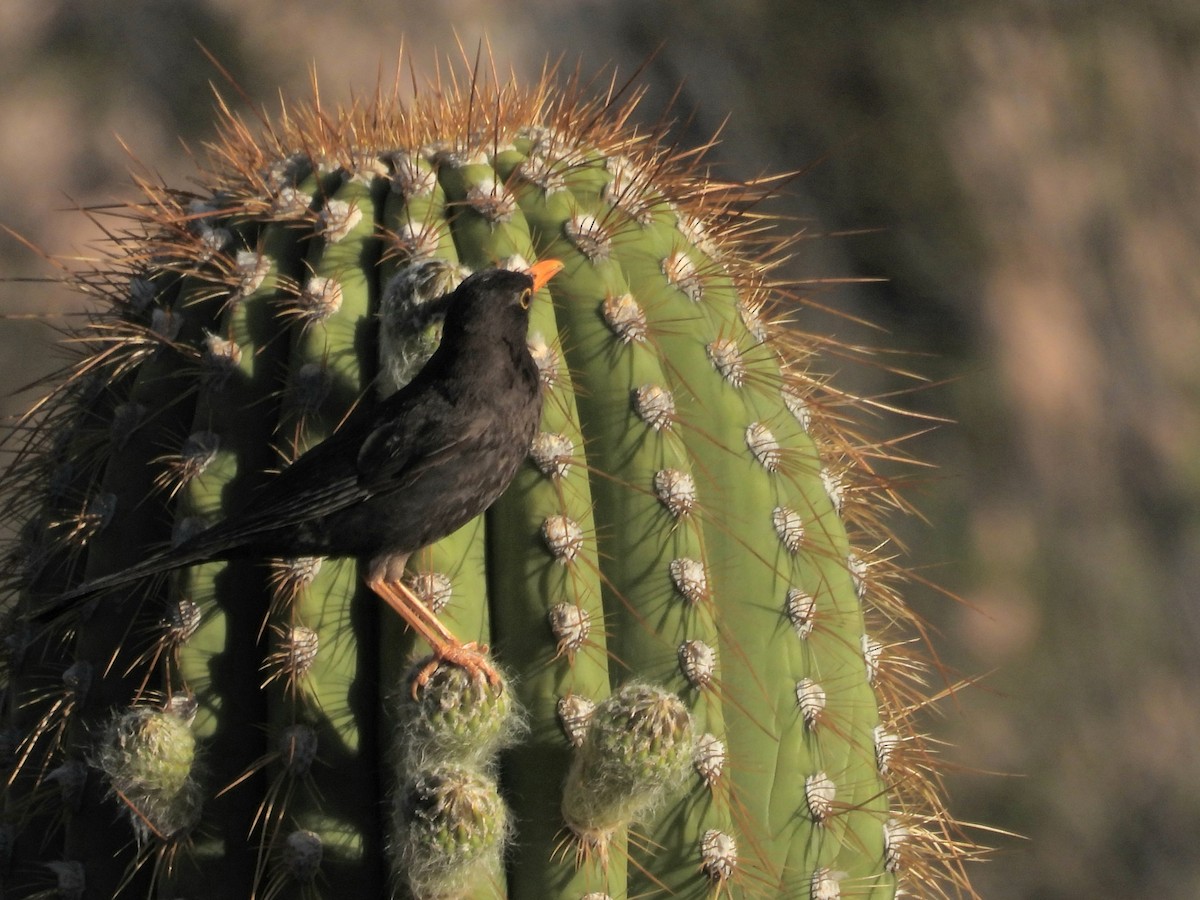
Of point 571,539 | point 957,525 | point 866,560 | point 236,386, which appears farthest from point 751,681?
point 957,525

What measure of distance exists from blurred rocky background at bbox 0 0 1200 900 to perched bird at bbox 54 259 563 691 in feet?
4.71

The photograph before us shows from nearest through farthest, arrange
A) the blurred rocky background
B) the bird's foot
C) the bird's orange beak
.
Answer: the bird's foot < the bird's orange beak < the blurred rocky background

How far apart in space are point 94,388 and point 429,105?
1.41ft

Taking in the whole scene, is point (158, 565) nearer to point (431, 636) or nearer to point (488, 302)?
point (431, 636)

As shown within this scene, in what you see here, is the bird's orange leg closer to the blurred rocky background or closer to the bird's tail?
the bird's tail

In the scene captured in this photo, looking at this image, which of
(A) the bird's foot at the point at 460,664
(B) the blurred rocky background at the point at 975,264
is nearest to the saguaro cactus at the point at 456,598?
(A) the bird's foot at the point at 460,664

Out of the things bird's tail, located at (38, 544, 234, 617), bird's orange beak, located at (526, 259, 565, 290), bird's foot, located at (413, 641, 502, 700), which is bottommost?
bird's foot, located at (413, 641, 502, 700)

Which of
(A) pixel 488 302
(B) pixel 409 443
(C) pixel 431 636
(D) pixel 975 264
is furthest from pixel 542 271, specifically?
(D) pixel 975 264

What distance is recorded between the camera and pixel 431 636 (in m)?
1.13

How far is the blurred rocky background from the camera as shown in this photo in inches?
100

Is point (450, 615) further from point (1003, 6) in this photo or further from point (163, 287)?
point (1003, 6)

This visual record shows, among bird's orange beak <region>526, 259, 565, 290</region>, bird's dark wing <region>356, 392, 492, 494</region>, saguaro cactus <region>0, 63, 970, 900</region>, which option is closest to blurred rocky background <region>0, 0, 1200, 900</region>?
saguaro cactus <region>0, 63, 970, 900</region>

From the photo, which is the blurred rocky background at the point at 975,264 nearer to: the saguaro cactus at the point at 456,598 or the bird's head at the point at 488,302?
the saguaro cactus at the point at 456,598

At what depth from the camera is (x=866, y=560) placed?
155 cm
